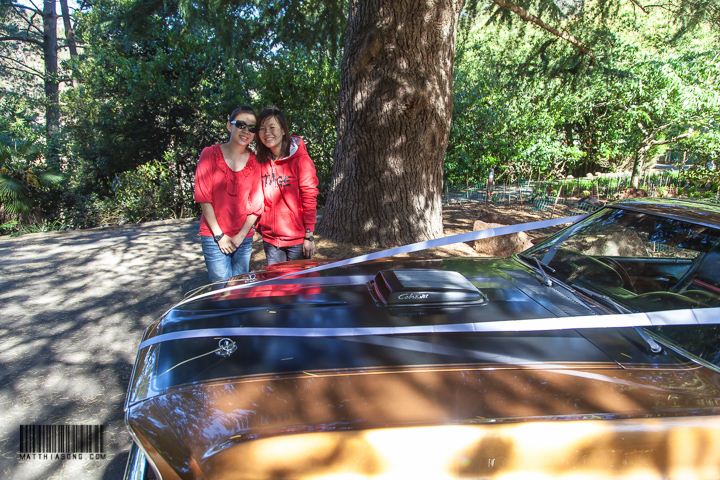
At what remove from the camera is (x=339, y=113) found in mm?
5691

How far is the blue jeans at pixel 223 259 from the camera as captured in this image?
3197mm

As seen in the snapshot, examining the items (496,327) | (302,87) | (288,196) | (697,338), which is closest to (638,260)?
(697,338)

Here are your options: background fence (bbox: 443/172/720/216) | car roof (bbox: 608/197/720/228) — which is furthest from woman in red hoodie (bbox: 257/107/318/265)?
background fence (bbox: 443/172/720/216)

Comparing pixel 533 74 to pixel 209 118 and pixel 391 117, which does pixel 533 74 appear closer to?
pixel 391 117

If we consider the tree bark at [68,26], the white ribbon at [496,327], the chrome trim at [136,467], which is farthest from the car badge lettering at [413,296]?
the tree bark at [68,26]

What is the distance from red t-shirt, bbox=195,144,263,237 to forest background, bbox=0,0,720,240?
19.9 ft

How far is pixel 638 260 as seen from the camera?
8.05 feet

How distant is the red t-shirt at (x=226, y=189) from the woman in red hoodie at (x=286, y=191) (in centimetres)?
9

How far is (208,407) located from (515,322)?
48.6 inches

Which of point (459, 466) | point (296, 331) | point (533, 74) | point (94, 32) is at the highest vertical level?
point (94, 32)

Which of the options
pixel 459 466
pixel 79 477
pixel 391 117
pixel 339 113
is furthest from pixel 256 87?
pixel 459 466

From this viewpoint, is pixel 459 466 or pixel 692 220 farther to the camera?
pixel 692 220

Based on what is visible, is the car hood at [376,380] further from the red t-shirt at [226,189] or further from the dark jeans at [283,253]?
the dark jeans at [283,253]

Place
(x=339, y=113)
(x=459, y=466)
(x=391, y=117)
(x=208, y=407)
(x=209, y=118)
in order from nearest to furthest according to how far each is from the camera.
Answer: (x=459, y=466), (x=208, y=407), (x=391, y=117), (x=339, y=113), (x=209, y=118)
